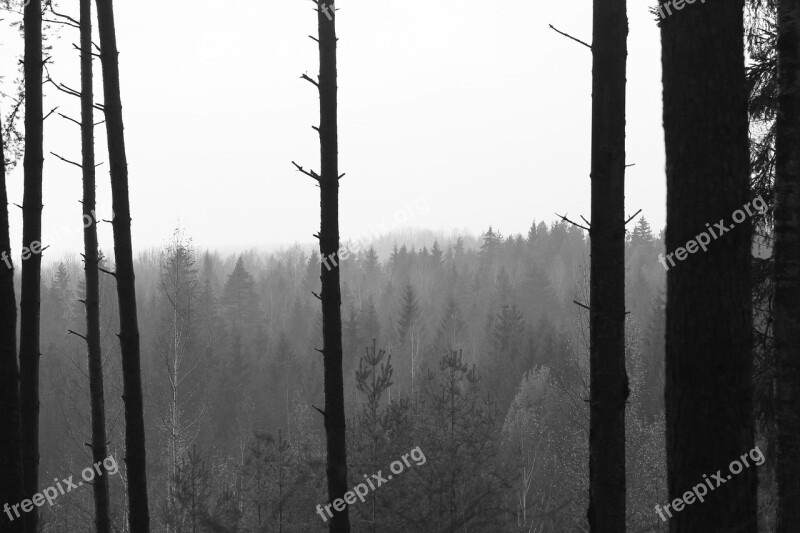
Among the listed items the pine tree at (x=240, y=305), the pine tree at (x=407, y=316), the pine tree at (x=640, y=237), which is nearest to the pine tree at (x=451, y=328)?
the pine tree at (x=407, y=316)

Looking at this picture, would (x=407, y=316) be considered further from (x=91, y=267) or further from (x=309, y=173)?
(x=309, y=173)

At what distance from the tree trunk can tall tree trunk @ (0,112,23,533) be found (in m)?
2.47

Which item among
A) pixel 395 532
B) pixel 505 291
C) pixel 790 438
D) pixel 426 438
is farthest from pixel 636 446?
pixel 505 291

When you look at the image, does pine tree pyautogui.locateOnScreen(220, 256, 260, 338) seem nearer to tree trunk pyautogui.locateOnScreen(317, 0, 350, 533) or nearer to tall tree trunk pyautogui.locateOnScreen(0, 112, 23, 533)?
tree trunk pyautogui.locateOnScreen(317, 0, 350, 533)

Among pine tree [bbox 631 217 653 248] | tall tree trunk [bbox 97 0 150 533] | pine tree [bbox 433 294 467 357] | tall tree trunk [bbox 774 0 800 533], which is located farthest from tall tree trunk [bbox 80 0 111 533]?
pine tree [bbox 631 217 653 248]

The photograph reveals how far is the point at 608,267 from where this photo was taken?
5148 millimetres

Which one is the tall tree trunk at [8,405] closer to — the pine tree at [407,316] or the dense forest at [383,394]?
the dense forest at [383,394]

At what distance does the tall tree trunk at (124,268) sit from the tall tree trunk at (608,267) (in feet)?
14.1

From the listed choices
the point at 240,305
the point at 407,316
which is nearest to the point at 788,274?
the point at 407,316

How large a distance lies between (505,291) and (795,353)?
58.6m

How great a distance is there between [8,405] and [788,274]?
5.87 m

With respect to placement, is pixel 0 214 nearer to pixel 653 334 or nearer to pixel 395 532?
pixel 395 532

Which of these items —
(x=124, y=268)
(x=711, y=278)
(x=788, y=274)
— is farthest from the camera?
(x=124, y=268)

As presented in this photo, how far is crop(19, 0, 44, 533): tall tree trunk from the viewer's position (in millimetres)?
6906
